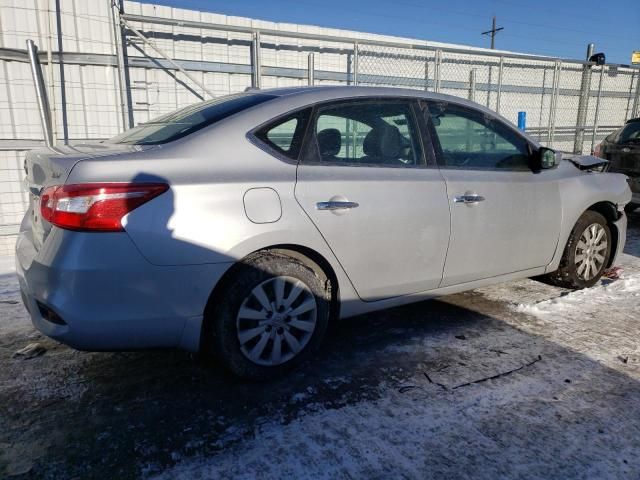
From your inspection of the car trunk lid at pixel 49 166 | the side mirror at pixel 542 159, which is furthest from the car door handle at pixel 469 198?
the car trunk lid at pixel 49 166

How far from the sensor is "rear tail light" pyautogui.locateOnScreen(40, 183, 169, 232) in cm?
217

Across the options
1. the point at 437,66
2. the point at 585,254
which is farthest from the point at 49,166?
the point at 437,66

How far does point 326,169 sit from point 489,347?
5.17 feet

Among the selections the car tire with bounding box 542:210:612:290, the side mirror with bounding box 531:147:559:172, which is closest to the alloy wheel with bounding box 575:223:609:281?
the car tire with bounding box 542:210:612:290

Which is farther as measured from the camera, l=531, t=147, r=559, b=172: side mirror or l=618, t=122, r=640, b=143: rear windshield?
l=618, t=122, r=640, b=143: rear windshield

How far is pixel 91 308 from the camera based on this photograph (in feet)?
7.27

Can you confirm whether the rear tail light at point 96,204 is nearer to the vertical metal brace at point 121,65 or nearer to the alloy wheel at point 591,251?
the alloy wheel at point 591,251

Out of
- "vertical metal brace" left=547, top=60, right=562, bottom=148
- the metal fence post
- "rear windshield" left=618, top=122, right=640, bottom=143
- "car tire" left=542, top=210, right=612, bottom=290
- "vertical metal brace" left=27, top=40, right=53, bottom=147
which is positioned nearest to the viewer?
"car tire" left=542, top=210, right=612, bottom=290

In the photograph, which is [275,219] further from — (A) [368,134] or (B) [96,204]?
(A) [368,134]

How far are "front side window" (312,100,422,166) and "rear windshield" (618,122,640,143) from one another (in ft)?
17.4

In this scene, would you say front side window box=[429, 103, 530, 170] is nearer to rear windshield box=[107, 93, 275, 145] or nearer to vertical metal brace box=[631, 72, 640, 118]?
rear windshield box=[107, 93, 275, 145]

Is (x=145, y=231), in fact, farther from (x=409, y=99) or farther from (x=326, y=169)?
(x=409, y=99)

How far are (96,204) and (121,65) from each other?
463 cm

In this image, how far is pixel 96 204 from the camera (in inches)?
85.7
